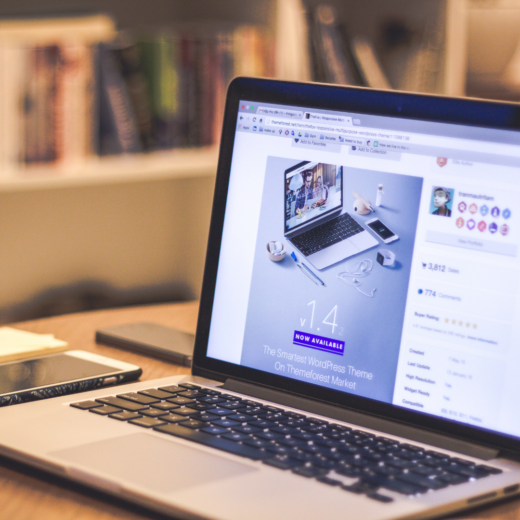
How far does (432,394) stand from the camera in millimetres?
591

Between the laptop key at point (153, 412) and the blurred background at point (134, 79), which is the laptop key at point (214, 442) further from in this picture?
the blurred background at point (134, 79)

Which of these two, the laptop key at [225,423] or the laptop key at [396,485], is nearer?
the laptop key at [396,485]

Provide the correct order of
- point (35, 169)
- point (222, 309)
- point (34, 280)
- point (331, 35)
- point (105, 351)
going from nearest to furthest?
point (222, 309) → point (105, 351) → point (35, 169) → point (331, 35) → point (34, 280)

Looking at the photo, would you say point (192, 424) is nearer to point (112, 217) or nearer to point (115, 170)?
point (115, 170)

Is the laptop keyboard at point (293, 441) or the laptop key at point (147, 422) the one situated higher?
the laptop keyboard at point (293, 441)

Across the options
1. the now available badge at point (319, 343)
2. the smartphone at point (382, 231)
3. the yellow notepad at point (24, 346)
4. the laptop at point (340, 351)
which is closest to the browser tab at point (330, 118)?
the laptop at point (340, 351)

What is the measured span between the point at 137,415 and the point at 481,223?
1.12 feet

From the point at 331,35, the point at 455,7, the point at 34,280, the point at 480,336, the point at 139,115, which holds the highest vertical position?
the point at 455,7

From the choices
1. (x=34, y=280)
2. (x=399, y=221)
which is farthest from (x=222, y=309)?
(x=34, y=280)

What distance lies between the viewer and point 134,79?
68.8 inches

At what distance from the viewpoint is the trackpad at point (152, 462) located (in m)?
0.47

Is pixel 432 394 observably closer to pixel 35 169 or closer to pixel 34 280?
pixel 35 169

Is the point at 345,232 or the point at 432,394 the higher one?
the point at 345,232

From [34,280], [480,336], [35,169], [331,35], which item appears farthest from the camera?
[34,280]
